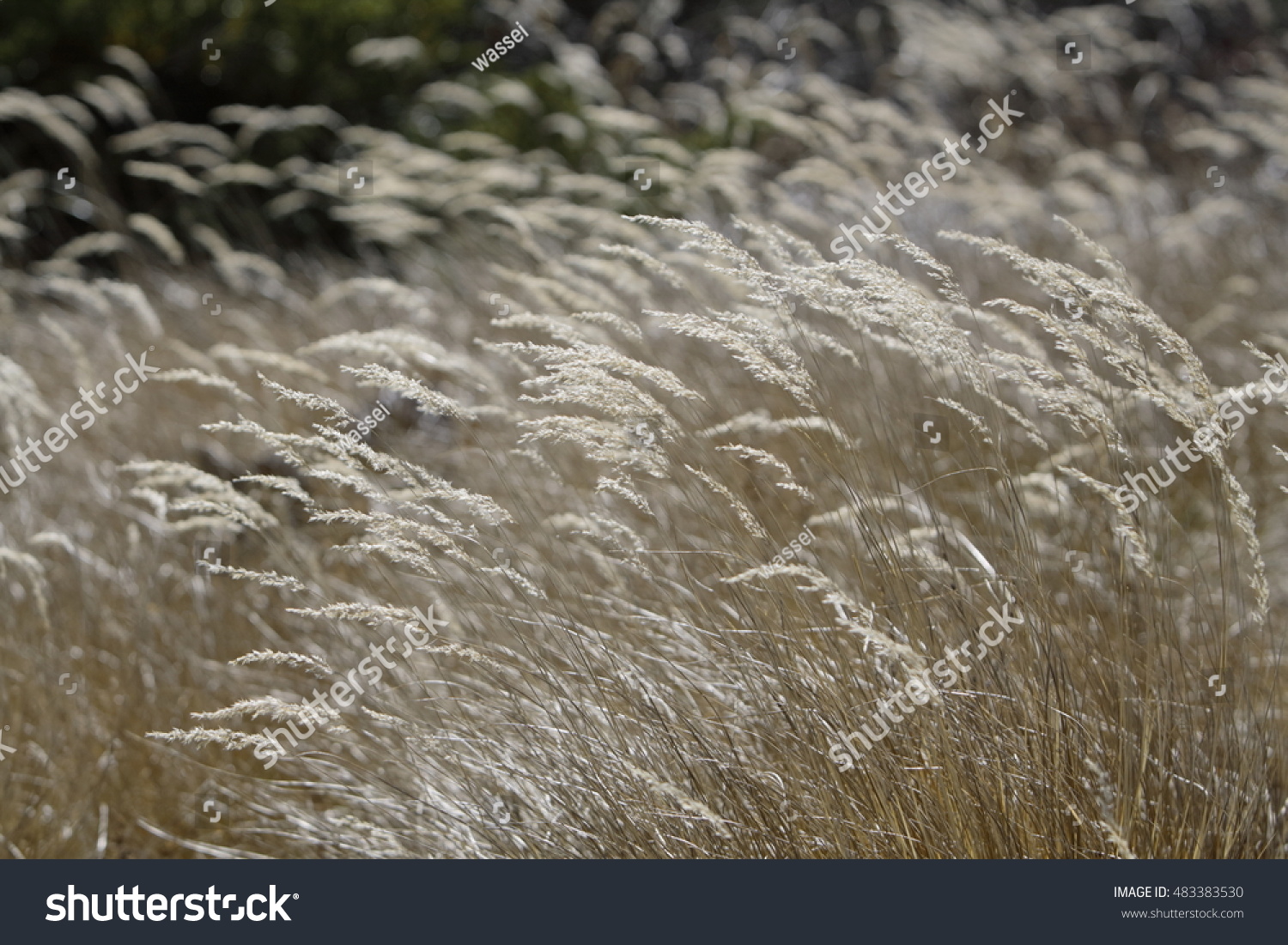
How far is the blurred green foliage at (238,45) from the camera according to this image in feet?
27.8

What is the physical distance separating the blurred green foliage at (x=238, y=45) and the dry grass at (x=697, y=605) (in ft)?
17.1

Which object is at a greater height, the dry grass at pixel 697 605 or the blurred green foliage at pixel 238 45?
the blurred green foliage at pixel 238 45

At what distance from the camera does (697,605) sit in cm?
230

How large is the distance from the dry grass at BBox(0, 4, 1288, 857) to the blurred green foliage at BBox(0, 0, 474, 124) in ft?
17.1

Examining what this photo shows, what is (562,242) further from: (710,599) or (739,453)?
(710,599)

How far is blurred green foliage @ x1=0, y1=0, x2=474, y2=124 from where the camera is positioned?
27.8 ft

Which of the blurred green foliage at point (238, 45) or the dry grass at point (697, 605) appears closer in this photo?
the dry grass at point (697, 605)

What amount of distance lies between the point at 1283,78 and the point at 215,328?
19.8ft

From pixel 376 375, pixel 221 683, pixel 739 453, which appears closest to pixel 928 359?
pixel 376 375

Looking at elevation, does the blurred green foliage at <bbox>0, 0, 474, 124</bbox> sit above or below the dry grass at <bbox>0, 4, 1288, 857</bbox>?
above

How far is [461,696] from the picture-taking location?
2361 millimetres

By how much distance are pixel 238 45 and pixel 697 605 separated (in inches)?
316

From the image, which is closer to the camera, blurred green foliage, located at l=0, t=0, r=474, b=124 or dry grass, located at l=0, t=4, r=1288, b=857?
dry grass, located at l=0, t=4, r=1288, b=857

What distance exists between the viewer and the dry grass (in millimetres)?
1930
